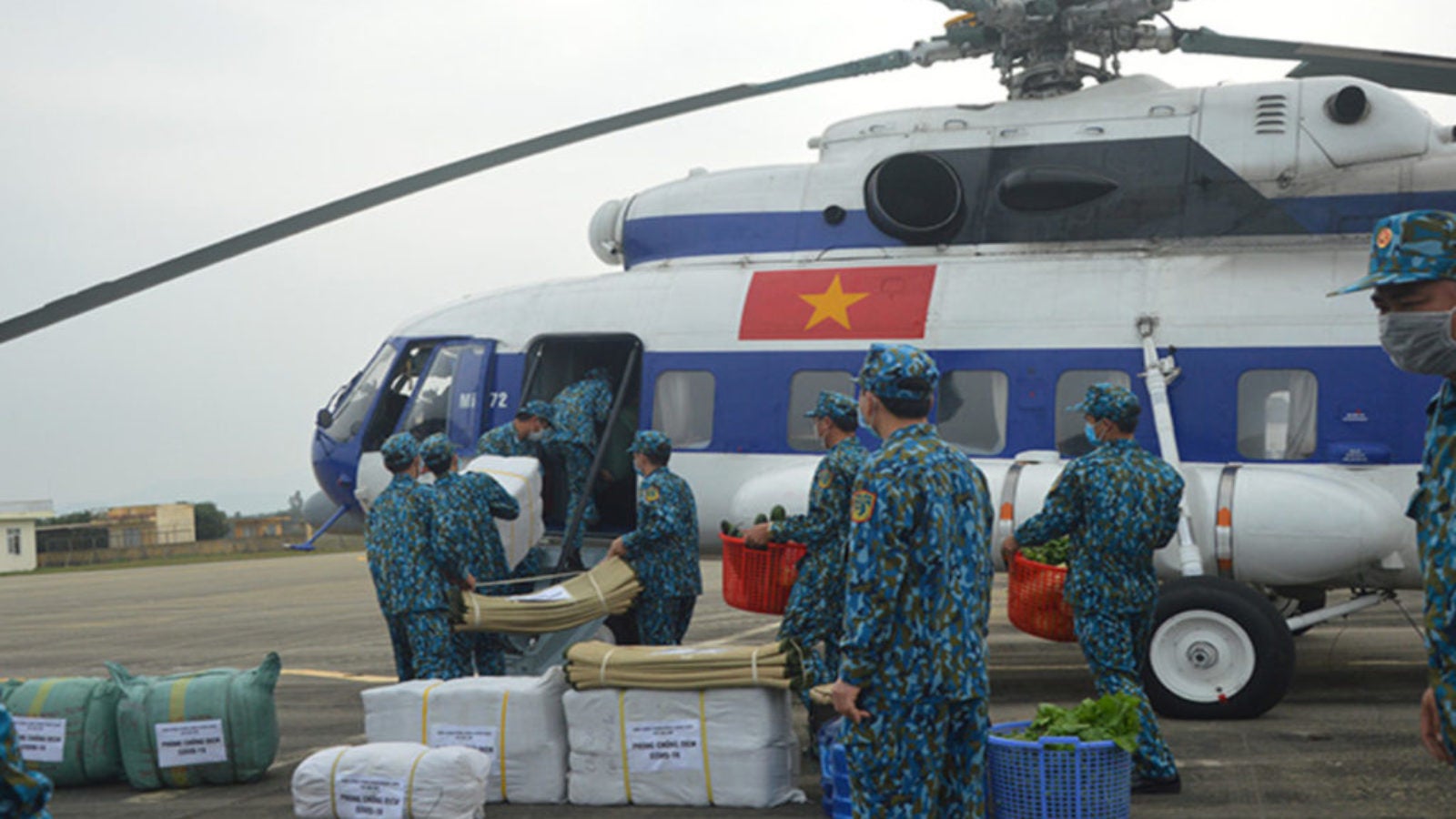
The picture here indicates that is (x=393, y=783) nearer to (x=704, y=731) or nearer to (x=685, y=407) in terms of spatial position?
(x=704, y=731)

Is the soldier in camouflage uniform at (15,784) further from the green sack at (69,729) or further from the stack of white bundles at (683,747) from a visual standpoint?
the green sack at (69,729)

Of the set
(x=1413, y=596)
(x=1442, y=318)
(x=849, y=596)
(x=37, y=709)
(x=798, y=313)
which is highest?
(x=798, y=313)

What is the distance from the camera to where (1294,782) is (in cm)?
672

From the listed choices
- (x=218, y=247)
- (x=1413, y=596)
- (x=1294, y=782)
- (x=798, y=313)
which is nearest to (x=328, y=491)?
(x=798, y=313)

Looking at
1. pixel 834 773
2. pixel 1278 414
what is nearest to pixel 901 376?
pixel 834 773

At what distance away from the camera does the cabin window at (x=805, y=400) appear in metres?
9.94

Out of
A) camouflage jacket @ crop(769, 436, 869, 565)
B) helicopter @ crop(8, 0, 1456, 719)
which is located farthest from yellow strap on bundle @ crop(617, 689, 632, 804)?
helicopter @ crop(8, 0, 1456, 719)

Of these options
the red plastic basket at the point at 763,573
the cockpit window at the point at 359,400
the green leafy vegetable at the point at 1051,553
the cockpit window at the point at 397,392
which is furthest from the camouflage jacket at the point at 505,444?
the green leafy vegetable at the point at 1051,553

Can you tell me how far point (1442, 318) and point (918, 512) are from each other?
64.1 inches

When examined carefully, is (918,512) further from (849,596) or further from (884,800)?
(884,800)

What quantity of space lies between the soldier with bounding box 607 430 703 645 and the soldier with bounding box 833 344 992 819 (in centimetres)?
413

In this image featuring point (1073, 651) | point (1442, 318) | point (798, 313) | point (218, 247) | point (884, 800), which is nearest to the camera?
point (1442, 318)

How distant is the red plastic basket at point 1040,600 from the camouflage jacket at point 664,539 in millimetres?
1930

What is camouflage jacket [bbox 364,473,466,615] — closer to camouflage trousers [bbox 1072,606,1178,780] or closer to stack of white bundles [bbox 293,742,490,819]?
stack of white bundles [bbox 293,742,490,819]
